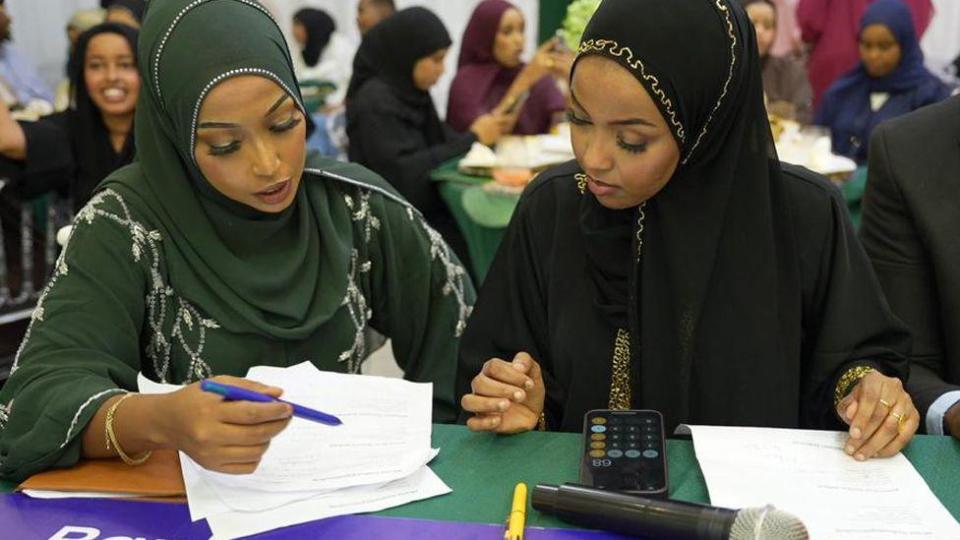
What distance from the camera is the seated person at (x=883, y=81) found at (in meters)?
4.52

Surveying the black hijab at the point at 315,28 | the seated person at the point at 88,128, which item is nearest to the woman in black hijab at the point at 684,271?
the seated person at the point at 88,128

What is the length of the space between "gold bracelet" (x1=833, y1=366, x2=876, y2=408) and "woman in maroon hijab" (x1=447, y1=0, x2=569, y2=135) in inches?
136

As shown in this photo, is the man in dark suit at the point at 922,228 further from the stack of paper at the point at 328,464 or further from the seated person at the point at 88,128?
the seated person at the point at 88,128

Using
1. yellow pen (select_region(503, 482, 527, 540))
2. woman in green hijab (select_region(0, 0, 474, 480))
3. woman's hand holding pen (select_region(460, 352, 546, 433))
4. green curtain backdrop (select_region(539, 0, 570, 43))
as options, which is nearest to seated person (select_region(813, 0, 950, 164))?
green curtain backdrop (select_region(539, 0, 570, 43))

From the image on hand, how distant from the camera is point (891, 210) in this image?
62.9 inches

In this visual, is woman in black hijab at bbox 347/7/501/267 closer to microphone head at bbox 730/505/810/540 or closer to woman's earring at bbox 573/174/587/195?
woman's earring at bbox 573/174/587/195

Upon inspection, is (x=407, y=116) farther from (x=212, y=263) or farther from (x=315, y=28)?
(x=315, y=28)

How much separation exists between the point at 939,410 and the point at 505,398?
23.2 inches

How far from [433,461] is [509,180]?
2.05 meters

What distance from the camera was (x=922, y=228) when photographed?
61.1 inches

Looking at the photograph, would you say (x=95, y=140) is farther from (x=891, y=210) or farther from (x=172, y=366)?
(x=891, y=210)

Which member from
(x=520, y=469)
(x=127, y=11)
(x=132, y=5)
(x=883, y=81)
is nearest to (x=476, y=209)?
(x=520, y=469)

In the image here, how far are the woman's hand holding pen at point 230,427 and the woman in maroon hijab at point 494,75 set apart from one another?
12.3 ft

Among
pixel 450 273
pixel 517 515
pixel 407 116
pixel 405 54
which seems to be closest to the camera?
pixel 517 515
